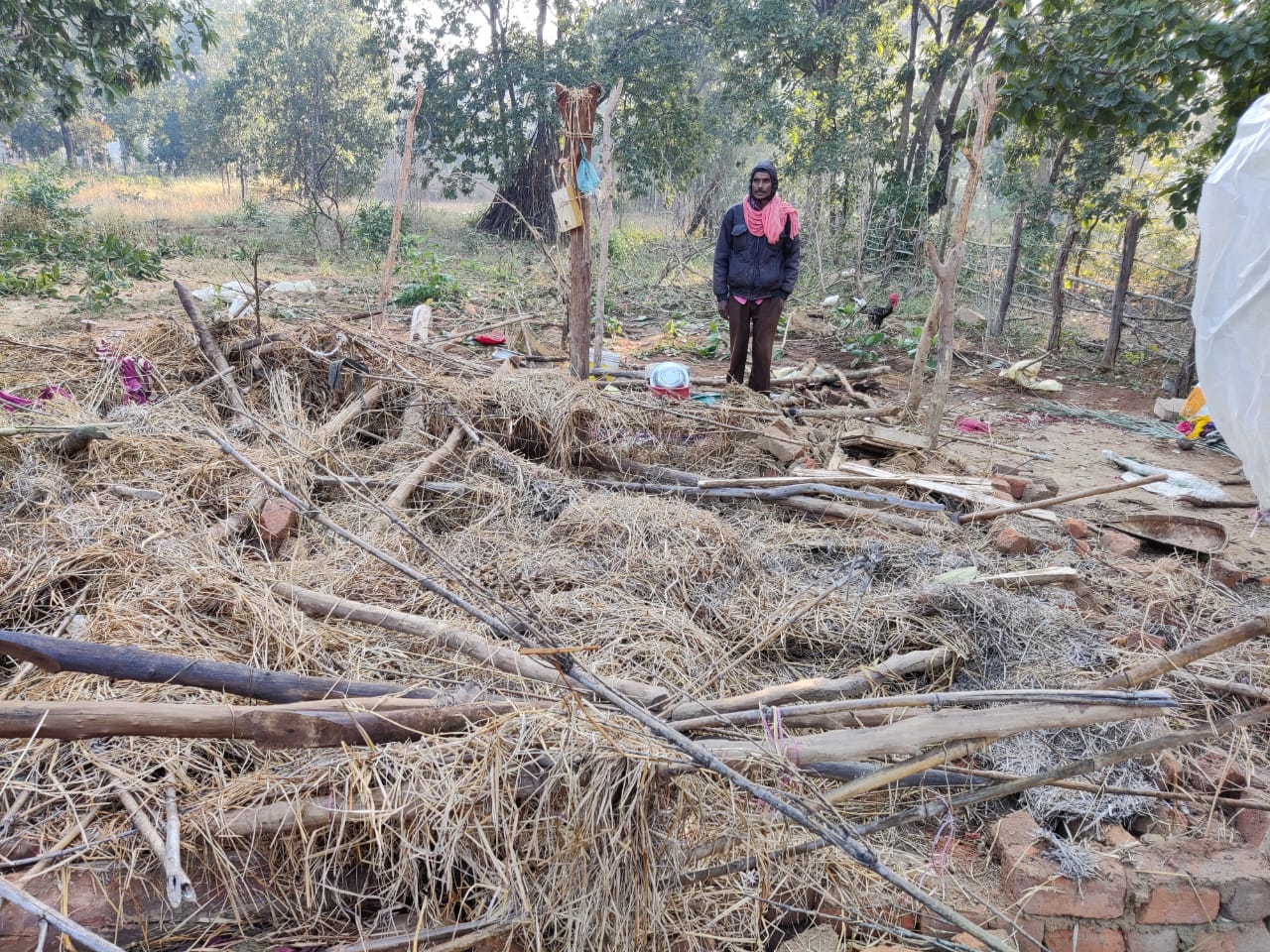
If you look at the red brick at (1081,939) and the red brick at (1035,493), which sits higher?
the red brick at (1035,493)

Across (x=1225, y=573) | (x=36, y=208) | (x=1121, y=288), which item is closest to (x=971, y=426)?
(x=1225, y=573)

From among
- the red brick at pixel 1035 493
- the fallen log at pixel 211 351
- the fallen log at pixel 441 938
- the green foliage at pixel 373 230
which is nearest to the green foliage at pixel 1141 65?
the red brick at pixel 1035 493

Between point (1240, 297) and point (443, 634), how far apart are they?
243 centimetres

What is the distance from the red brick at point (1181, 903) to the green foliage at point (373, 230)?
528 inches

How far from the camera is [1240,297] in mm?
2076

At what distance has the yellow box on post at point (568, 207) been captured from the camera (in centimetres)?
504

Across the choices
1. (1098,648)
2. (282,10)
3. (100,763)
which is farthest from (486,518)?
(282,10)

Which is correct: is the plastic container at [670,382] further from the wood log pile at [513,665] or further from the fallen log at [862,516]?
the fallen log at [862,516]

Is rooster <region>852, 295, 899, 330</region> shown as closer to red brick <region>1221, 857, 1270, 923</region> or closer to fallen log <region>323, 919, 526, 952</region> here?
red brick <region>1221, 857, 1270, 923</region>

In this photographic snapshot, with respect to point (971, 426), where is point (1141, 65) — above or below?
above

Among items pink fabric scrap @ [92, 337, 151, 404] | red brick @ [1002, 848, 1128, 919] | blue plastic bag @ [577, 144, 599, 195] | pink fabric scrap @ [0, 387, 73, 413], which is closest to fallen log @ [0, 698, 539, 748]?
red brick @ [1002, 848, 1128, 919]

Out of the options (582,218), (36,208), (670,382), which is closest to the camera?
(582,218)

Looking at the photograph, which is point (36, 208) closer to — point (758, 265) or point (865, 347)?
point (758, 265)

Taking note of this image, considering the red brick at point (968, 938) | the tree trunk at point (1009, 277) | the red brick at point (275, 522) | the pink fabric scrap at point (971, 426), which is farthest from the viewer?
the tree trunk at point (1009, 277)
